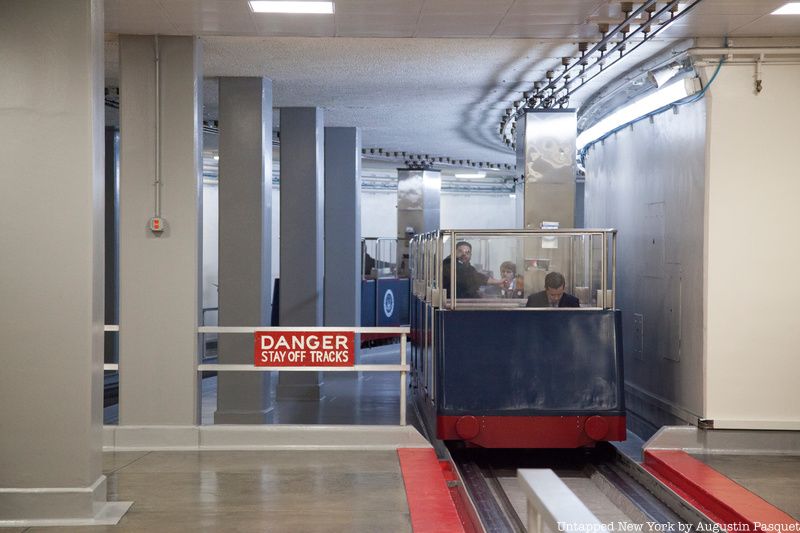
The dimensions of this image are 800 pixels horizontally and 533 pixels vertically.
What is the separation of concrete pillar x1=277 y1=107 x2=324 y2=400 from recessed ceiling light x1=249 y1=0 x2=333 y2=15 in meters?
4.91

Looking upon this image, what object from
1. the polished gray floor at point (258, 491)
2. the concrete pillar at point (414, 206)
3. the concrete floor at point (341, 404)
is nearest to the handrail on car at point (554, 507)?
the polished gray floor at point (258, 491)

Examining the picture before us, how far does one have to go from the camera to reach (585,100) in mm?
12078

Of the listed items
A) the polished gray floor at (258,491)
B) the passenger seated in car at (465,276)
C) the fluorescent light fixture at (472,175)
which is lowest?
the polished gray floor at (258,491)

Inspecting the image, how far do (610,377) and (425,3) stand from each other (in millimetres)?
3496

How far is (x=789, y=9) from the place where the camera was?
713 cm

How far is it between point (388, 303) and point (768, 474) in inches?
434

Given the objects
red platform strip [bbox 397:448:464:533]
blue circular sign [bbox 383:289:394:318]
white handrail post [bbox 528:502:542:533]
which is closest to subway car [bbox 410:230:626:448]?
red platform strip [bbox 397:448:464:533]

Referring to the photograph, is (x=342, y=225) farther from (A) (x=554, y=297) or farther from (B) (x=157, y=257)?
(A) (x=554, y=297)

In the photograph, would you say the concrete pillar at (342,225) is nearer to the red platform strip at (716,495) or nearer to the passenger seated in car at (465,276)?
the passenger seated in car at (465,276)

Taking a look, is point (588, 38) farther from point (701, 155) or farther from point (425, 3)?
point (425, 3)

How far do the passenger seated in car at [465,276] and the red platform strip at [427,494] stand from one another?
4.77 ft

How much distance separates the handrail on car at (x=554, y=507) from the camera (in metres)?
2.35

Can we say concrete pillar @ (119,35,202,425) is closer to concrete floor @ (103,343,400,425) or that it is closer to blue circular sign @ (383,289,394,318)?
concrete floor @ (103,343,400,425)

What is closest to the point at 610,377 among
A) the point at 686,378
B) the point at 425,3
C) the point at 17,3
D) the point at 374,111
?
the point at 686,378
